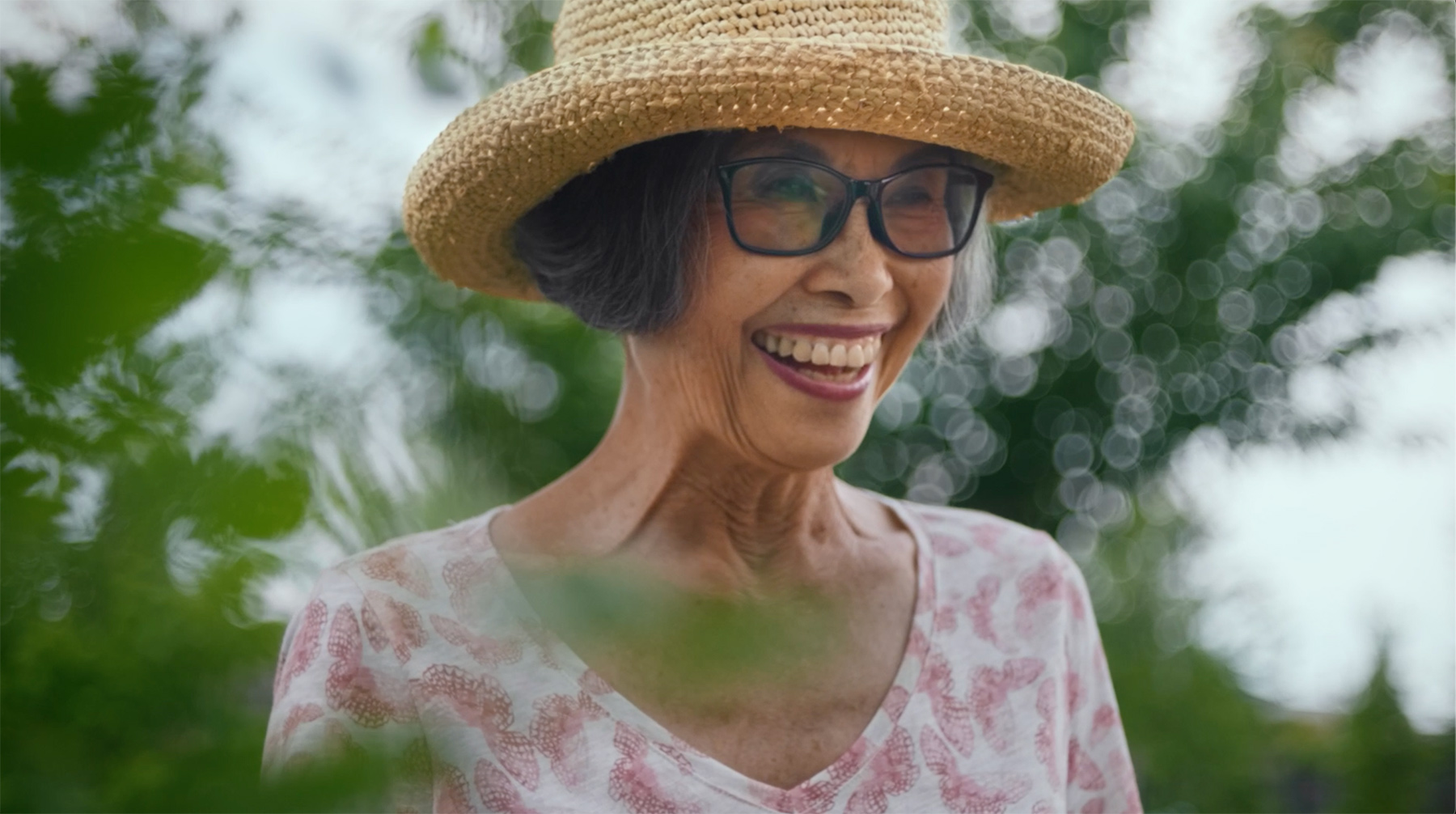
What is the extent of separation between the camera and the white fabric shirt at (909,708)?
5.25 feet

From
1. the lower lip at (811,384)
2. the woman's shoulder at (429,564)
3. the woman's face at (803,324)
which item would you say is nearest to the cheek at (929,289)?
the woman's face at (803,324)

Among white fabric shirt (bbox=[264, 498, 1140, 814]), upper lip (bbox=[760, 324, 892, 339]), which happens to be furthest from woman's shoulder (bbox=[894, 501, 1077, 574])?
upper lip (bbox=[760, 324, 892, 339])

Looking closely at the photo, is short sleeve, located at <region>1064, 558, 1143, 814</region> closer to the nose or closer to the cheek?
the cheek

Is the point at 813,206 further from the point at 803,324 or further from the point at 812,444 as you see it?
the point at 812,444

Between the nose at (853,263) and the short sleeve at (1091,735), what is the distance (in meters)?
0.76

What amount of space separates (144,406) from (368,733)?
4.7 inches

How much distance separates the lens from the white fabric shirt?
160 cm

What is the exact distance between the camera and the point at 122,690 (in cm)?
47

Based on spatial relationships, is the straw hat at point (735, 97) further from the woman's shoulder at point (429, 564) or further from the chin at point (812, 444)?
the woman's shoulder at point (429, 564)

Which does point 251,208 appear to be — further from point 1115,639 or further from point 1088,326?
point 1088,326

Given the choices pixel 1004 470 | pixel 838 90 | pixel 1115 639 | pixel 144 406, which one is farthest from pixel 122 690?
pixel 1004 470

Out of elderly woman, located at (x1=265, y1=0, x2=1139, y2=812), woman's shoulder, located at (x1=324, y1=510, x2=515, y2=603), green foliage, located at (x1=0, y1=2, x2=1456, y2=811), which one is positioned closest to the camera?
green foliage, located at (x1=0, y1=2, x2=1456, y2=811)

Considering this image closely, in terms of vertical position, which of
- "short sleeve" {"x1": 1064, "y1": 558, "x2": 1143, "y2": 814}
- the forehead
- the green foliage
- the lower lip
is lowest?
"short sleeve" {"x1": 1064, "y1": 558, "x2": 1143, "y2": 814}

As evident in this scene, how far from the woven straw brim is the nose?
131mm
